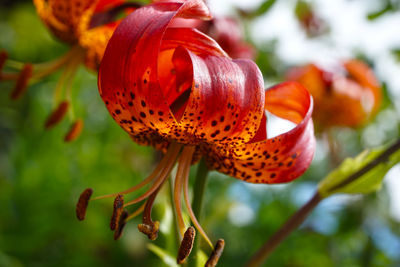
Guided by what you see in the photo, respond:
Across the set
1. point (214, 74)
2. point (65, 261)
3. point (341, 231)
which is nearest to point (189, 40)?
point (214, 74)

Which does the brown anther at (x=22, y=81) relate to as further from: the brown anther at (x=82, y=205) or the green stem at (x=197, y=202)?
the green stem at (x=197, y=202)

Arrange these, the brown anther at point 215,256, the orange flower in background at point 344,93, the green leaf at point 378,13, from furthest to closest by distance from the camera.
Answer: the orange flower in background at point 344,93
the green leaf at point 378,13
the brown anther at point 215,256

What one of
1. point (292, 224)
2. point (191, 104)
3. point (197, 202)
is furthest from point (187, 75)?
point (292, 224)

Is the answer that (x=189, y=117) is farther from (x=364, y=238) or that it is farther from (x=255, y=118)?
(x=364, y=238)

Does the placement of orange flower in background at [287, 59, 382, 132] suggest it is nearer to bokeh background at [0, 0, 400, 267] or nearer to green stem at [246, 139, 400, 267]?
bokeh background at [0, 0, 400, 267]

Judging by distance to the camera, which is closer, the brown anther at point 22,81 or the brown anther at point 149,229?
the brown anther at point 149,229

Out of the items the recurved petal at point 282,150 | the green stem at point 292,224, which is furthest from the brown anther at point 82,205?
the green stem at point 292,224

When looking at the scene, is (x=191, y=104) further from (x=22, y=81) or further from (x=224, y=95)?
(x=22, y=81)

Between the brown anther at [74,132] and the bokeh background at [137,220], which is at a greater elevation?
the brown anther at [74,132]
